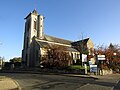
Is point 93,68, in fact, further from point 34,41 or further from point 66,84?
point 34,41

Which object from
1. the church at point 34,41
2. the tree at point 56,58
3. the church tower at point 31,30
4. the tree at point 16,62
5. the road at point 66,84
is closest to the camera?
the road at point 66,84

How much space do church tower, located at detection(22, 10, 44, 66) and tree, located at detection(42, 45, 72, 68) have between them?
16.6 m

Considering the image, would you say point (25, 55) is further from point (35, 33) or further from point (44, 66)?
point (44, 66)

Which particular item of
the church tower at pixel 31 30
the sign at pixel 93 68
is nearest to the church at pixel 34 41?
the church tower at pixel 31 30

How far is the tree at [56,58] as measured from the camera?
3899 cm

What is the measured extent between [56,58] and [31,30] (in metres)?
23.5

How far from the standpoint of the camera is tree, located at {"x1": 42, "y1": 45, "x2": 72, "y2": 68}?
128ft

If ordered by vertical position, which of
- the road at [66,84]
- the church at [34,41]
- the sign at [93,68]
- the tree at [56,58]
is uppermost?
the church at [34,41]

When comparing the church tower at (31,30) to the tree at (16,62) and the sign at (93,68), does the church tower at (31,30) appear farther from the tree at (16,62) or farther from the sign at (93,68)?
the sign at (93,68)

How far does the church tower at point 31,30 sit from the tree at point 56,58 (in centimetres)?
1661

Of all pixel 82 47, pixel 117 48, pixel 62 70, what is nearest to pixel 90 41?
pixel 82 47

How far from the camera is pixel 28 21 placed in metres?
63.9

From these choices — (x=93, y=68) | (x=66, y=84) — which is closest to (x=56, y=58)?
(x=93, y=68)

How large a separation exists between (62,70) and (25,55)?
28346 millimetres
